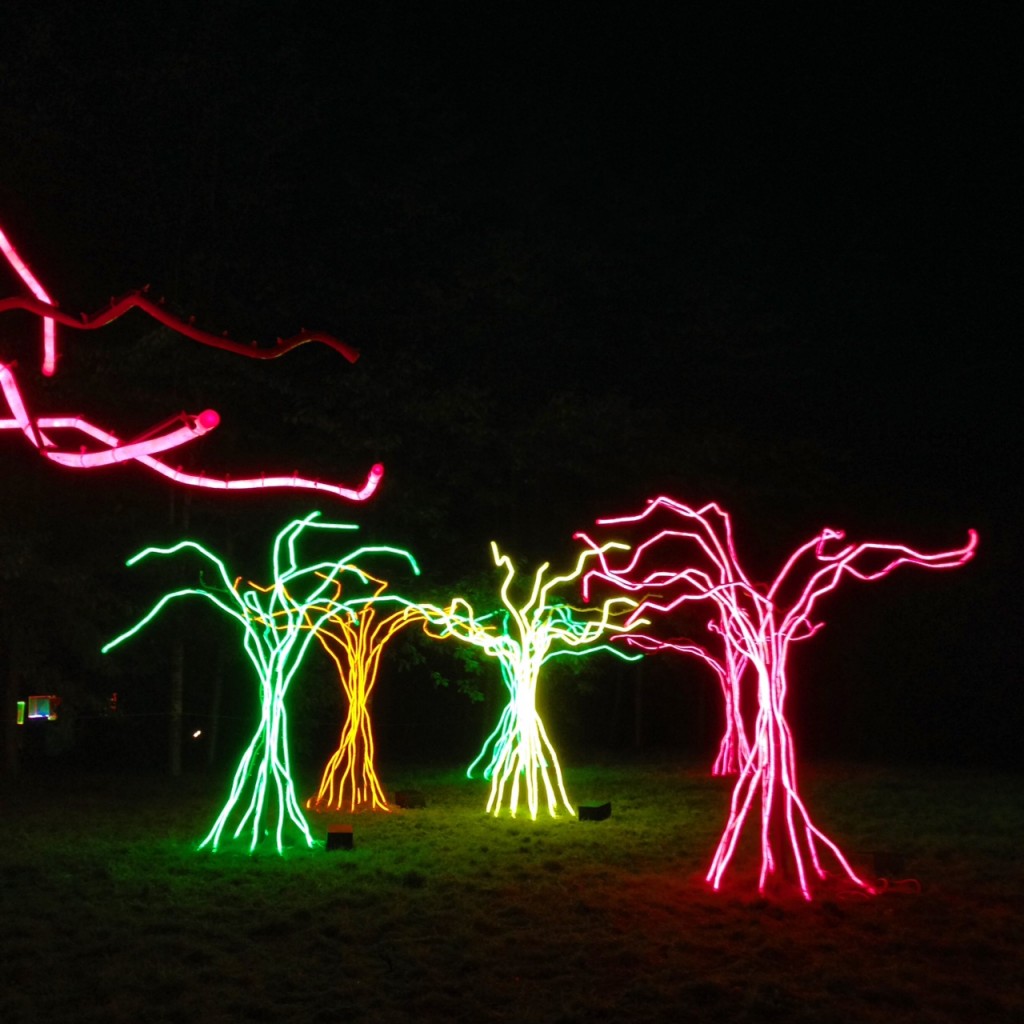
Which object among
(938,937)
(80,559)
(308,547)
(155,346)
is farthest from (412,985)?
(308,547)

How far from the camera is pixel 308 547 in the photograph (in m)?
18.4

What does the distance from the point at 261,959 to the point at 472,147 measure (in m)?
13.0

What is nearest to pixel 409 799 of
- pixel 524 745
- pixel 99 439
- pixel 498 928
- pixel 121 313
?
pixel 524 745

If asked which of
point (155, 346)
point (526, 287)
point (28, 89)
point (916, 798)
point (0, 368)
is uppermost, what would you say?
point (28, 89)

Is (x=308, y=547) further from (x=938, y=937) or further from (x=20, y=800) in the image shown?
(x=938, y=937)

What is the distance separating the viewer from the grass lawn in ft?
15.7

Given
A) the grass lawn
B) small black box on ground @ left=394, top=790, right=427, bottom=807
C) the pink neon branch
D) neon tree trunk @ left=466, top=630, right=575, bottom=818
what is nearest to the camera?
the pink neon branch

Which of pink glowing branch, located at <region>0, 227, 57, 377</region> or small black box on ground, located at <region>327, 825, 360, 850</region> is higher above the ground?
pink glowing branch, located at <region>0, 227, 57, 377</region>

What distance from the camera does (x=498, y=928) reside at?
20.3 feet

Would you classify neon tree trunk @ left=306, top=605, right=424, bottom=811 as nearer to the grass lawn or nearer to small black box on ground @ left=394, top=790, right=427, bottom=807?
small black box on ground @ left=394, top=790, right=427, bottom=807

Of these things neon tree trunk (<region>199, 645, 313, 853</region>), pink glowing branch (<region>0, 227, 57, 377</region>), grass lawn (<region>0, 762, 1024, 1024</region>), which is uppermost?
pink glowing branch (<region>0, 227, 57, 377</region>)

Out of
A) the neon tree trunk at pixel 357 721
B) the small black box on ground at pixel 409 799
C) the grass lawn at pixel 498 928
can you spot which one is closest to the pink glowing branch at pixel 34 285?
the grass lawn at pixel 498 928

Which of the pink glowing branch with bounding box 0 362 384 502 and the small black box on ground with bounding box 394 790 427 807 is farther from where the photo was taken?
the small black box on ground with bounding box 394 790 427 807

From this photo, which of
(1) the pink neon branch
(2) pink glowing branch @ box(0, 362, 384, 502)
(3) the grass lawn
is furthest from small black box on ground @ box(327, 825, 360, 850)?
(1) the pink neon branch
